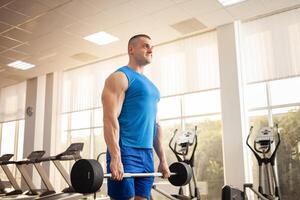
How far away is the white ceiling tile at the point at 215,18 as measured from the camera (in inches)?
215

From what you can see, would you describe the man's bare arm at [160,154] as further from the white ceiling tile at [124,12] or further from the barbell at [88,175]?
the white ceiling tile at [124,12]

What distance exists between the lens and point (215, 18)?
5.66 meters

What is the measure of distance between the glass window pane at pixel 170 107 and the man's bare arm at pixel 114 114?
15.6 ft

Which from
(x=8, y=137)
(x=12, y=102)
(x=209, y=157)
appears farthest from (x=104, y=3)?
(x=8, y=137)

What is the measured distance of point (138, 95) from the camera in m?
1.87

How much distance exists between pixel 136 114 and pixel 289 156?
4124 millimetres

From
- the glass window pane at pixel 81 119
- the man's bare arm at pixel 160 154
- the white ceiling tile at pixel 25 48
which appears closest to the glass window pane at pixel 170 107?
the glass window pane at pixel 81 119

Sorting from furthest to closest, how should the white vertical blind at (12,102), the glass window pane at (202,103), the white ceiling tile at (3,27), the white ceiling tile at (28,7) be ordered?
the white vertical blind at (12,102)
the glass window pane at (202,103)
the white ceiling tile at (3,27)
the white ceiling tile at (28,7)

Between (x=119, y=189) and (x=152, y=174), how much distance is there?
0.21 m

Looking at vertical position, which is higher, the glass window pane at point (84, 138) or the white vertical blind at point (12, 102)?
the white vertical blind at point (12, 102)

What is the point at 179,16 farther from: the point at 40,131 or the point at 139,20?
the point at 40,131

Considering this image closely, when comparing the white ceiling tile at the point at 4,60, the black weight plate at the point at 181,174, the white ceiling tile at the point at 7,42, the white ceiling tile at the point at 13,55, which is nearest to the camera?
the black weight plate at the point at 181,174

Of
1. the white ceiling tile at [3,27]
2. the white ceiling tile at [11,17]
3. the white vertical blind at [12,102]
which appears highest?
the white ceiling tile at [11,17]

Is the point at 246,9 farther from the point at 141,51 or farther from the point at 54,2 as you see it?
the point at 141,51
